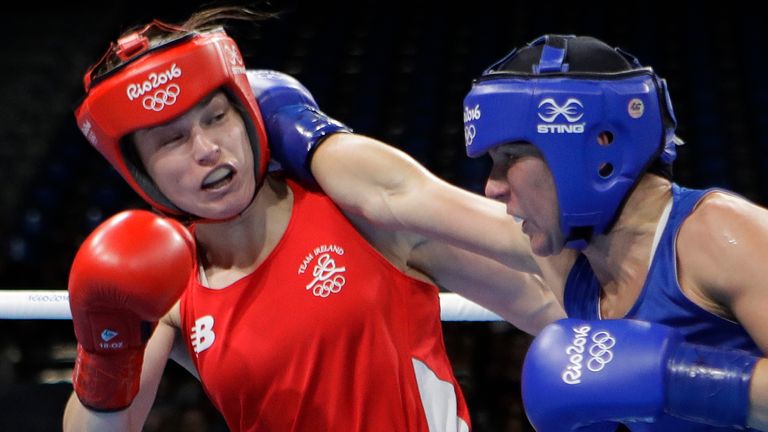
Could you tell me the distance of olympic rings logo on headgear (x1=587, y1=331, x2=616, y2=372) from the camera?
156 centimetres

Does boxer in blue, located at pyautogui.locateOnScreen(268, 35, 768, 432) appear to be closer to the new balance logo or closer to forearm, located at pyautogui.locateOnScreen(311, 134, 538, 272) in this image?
forearm, located at pyautogui.locateOnScreen(311, 134, 538, 272)

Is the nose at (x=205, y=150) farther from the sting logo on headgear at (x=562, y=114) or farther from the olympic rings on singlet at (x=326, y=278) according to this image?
the sting logo on headgear at (x=562, y=114)

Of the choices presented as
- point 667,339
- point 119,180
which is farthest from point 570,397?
point 119,180

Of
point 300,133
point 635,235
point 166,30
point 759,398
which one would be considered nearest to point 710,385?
point 759,398

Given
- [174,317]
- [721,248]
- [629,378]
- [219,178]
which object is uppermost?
[721,248]

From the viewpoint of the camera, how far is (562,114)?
1617mm

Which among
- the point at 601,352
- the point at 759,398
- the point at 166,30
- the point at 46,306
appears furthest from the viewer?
the point at 46,306

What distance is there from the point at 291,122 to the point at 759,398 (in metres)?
1.02

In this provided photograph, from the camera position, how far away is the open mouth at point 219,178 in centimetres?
191

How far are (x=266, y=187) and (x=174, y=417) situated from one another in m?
2.22

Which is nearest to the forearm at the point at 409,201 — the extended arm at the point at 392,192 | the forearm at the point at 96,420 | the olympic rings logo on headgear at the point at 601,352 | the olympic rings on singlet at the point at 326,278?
the extended arm at the point at 392,192

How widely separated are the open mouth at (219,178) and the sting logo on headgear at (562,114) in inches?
24.6

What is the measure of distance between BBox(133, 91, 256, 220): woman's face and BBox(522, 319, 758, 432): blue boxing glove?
2.18 ft

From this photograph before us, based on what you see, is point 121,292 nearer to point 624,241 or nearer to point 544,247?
point 544,247
